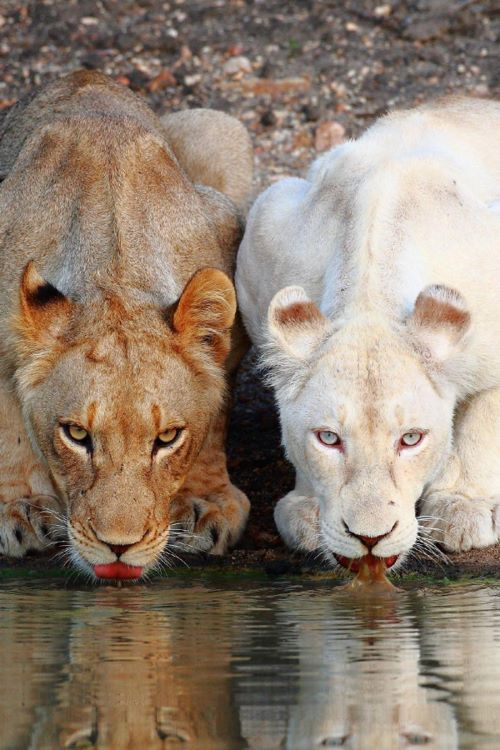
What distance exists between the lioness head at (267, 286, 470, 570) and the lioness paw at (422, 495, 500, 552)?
0.58 metres

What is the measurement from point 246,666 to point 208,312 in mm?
2188

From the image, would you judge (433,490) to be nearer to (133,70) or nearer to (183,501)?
(183,501)

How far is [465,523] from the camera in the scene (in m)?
6.87

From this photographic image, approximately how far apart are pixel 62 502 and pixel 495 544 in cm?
183

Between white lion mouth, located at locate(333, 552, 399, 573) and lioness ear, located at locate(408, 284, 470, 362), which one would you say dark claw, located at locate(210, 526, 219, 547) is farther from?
lioness ear, located at locate(408, 284, 470, 362)

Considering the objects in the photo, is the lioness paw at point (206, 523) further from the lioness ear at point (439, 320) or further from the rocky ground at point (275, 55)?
the rocky ground at point (275, 55)

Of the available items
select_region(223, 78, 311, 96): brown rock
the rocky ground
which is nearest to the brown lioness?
the rocky ground

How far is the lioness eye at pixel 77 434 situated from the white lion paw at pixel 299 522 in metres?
1.01

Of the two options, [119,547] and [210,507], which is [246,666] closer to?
[119,547]

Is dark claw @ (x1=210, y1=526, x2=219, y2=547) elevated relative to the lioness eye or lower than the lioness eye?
lower

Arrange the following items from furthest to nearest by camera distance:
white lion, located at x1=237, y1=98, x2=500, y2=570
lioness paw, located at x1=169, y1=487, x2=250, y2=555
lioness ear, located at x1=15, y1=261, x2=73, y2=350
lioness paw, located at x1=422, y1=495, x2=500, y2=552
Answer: lioness paw, located at x1=169, y1=487, x2=250, y2=555
lioness paw, located at x1=422, y1=495, x2=500, y2=552
lioness ear, located at x1=15, y1=261, x2=73, y2=350
white lion, located at x1=237, y1=98, x2=500, y2=570

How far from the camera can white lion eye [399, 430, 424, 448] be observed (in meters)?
6.03

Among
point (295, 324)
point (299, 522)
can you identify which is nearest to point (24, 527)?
point (299, 522)

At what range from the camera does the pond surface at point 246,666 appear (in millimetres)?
4328
